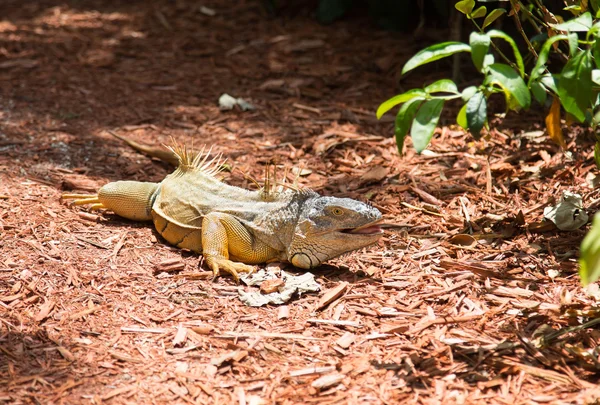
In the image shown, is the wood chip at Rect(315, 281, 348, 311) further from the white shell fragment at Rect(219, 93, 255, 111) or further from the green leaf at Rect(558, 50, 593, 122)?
the white shell fragment at Rect(219, 93, 255, 111)

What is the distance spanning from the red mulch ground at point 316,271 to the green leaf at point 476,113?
1.49 meters

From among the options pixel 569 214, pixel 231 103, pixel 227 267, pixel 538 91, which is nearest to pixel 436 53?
pixel 538 91

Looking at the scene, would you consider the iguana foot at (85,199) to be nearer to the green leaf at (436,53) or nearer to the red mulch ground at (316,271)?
the red mulch ground at (316,271)

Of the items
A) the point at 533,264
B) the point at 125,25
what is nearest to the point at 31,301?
the point at 533,264

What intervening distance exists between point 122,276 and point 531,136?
5022 mm

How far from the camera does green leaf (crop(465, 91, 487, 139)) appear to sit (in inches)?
187

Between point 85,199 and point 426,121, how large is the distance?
162 inches

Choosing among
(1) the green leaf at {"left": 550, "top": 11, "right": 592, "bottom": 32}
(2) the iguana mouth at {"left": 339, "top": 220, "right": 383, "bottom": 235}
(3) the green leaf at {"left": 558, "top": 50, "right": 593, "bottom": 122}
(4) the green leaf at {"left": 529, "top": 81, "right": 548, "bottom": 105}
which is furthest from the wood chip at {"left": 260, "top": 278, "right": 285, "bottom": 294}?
(1) the green leaf at {"left": 550, "top": 11, "right": 592, "bottom": 32}

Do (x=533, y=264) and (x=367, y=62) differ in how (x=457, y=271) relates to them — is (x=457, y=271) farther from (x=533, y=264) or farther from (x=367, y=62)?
(x=367, y=62)

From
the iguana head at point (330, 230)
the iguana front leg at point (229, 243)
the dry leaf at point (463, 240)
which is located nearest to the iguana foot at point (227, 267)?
the iguana front leg at point (229, 243)

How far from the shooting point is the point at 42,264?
20.2ft

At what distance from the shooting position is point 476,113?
4773mm

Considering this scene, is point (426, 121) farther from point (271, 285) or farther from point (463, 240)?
point (463, 240)

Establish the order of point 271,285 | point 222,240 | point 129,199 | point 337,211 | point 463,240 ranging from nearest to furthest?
point 271,285, point 337,211, point 222,240, point 463,240, point 129,199
